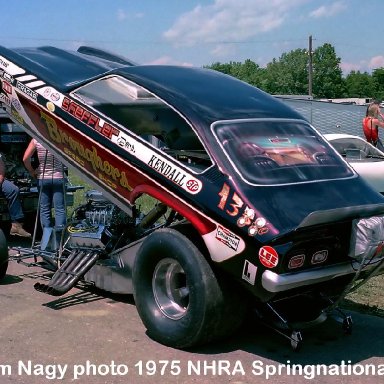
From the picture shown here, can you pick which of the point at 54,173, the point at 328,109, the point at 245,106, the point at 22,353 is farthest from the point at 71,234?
the point at 328,109

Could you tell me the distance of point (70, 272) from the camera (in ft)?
20.5

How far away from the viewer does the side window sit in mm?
6219

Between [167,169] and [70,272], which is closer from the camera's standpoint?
[167,169]

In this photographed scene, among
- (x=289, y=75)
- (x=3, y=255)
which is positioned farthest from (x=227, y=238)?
(x=289, y=75)

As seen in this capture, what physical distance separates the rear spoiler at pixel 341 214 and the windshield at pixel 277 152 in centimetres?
55

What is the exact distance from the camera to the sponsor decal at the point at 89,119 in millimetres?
5855

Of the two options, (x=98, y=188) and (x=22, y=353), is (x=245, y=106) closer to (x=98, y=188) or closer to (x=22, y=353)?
(x=98, y=188)

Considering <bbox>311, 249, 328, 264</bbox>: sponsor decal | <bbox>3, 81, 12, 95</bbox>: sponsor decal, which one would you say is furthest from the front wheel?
<bbox>3, 81, 12, 95</bbox>: sponsor decal

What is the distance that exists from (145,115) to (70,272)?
203 cm

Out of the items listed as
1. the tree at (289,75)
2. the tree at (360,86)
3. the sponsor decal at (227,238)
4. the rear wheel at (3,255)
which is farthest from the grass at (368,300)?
the tree at (360,86)

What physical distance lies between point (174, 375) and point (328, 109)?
2120 cm

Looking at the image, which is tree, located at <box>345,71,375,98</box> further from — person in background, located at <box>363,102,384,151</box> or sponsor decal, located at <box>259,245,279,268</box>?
sponsor decal, located at <box>259,245,279,268</box>

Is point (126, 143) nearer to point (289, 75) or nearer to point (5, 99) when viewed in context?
point (5, 99)

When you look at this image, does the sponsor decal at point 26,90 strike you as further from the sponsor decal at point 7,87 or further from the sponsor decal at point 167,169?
the sponsor decal at point 167,169
